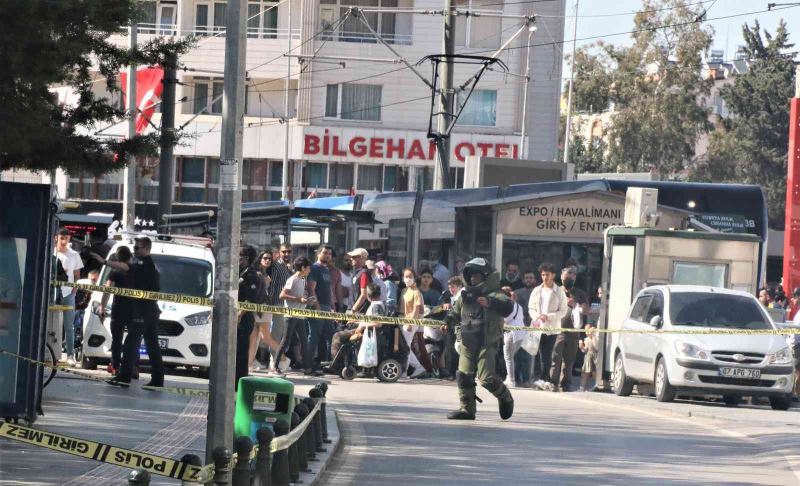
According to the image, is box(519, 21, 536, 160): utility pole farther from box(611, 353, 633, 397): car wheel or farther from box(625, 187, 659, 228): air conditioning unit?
box(611, 353, 633, 397): car wheel

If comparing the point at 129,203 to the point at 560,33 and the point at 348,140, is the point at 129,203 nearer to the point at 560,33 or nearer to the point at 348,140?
the point at 348,140

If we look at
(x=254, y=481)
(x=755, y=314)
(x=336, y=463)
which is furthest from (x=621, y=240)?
(x=254, y=481)

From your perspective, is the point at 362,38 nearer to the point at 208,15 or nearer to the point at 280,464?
the point at 208,15

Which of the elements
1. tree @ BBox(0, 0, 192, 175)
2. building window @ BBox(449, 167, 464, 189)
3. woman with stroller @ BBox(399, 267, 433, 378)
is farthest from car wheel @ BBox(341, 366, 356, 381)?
building window @ BBox(449, 167, 464, 189)

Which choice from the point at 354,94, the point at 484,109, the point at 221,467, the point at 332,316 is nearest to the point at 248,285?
the point at 332,316

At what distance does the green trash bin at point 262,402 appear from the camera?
12.0 meters

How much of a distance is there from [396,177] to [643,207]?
3562cm

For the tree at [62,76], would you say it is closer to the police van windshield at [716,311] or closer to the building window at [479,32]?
the police van windshield at [716,311]

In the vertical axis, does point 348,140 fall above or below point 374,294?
above

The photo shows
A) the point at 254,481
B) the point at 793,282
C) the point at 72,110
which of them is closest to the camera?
the point at 254,481

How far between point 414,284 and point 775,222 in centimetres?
6106

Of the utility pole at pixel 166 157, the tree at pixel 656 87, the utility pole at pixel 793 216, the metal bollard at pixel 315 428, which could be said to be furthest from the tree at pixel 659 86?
the metal bollard at pixel 315 428

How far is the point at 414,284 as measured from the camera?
80.8ft

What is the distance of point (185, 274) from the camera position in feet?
74.1
